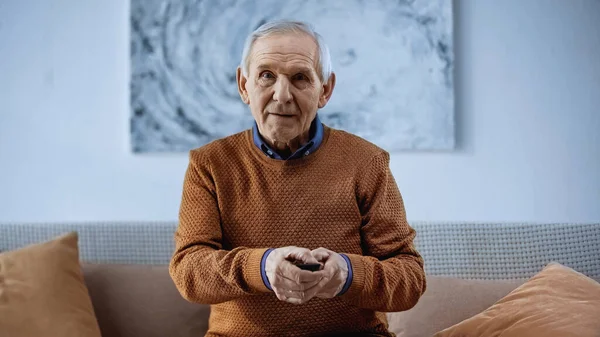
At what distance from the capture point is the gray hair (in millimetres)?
1538

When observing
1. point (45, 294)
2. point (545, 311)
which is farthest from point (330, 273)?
point (45, 294)

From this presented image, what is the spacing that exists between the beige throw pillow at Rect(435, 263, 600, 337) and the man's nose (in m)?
0.77

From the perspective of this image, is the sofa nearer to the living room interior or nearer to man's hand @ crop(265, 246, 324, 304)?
the living room interior

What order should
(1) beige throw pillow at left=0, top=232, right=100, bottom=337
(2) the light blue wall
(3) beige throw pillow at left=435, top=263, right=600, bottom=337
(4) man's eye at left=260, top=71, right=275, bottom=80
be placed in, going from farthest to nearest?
(2) the light blue wall, (1) beige throw pillow at left=0, top=232, right=100, bottom=337, (3) beige throw pillow at left=435, top=263, right=600, bottom=337, (4) man's eye at left=260, top=71, right=275, bottom=80

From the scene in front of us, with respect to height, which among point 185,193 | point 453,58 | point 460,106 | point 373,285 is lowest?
point 373,285

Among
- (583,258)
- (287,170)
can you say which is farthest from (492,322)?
(287,170)

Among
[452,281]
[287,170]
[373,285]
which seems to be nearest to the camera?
[373,285]

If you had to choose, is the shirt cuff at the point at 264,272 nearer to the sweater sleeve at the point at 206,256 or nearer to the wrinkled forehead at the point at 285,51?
the sweater sleeve at the point at 206,256

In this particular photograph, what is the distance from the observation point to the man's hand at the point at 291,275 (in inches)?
51.3

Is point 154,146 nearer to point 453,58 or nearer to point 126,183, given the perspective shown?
point 126,183

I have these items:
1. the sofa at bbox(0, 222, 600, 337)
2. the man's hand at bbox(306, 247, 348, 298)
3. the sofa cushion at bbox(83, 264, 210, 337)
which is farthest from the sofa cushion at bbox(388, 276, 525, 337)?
the man's hand at bbox(306, 247, 348, 298)

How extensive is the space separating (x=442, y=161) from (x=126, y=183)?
4.31 feet

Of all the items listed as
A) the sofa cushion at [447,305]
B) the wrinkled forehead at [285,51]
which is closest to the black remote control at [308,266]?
the wrinkled forehead at [285,51]

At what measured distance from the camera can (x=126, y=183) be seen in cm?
303
